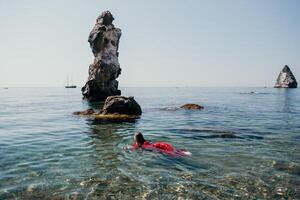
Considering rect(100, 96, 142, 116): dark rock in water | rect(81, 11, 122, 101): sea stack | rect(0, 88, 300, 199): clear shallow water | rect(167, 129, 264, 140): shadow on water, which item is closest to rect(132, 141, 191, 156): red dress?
rect(0, 88, 300, 199): clear shallow water

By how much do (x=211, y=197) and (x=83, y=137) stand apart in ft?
42.3

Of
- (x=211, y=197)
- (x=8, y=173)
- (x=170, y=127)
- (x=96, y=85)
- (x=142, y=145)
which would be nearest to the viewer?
(x=211, y=197)

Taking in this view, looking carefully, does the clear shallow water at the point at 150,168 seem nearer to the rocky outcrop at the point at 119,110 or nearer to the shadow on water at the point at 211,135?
the shadow on water at the point at 211,135

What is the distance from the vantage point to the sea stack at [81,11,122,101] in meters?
60.4

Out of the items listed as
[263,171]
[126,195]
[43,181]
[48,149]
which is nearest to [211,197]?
[126,195]

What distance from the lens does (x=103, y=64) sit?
60281 mm

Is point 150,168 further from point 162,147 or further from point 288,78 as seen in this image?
point 288,78

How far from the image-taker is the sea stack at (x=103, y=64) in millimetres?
60378

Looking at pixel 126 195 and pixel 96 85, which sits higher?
pixel 96 85

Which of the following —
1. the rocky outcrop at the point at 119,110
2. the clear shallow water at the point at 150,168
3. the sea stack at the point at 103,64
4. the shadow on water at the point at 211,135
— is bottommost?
the clear shallow water at the point at 150,168

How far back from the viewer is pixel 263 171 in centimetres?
1194

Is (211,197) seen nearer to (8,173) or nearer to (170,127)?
(8,173)

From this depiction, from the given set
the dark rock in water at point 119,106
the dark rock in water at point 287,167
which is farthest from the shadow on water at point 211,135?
the dark rock in water at point 119,106

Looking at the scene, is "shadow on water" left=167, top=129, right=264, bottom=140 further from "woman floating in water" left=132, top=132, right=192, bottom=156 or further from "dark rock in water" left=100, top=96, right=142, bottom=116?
"dark rock in water" left=100, top=96, right=142, bottom=116
